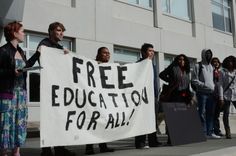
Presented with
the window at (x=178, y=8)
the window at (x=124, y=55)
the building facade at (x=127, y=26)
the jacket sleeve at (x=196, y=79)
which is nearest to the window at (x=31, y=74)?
the building facade at (x=127, y=26)

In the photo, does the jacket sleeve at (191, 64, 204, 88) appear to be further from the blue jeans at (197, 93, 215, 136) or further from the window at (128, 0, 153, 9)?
the window at (128, 0, 153, 9)

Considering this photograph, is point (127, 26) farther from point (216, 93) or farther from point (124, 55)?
point (216, 93)

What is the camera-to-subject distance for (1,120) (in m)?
5.41

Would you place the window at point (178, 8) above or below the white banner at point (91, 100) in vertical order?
above

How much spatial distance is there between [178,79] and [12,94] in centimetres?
386

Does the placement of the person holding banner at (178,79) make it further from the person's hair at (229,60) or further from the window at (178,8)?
the window at (178,8)

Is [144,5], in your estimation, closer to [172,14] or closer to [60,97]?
[172,14]

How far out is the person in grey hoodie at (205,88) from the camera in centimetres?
962

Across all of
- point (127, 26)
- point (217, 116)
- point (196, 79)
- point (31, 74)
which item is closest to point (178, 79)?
point (196, 79)

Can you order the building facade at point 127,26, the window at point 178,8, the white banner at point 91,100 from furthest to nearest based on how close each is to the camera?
the window at point 178,8
the building facade at point 127,26
the white banner at point 91,100

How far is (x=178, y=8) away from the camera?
Answer: 21094 mm

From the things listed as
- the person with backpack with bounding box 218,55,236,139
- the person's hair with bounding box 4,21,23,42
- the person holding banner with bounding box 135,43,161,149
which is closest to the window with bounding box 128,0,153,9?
the person with backpack with bounding box 218,55,236,139

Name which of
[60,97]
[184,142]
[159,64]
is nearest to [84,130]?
[60,97]

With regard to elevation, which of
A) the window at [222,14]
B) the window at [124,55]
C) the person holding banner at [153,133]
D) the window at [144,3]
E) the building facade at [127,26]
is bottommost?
the person holding banner at [153,133]
